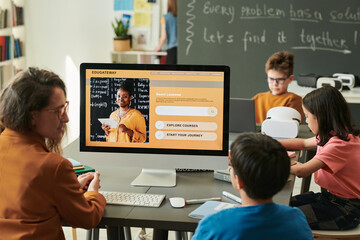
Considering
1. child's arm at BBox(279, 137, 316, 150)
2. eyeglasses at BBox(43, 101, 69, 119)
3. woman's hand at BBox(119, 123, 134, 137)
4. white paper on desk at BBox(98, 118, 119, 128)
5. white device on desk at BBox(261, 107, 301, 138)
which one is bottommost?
child's arm at BBox(279, 137, 316, 150)

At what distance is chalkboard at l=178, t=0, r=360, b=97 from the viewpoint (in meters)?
4.71

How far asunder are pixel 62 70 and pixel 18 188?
4.52 metres

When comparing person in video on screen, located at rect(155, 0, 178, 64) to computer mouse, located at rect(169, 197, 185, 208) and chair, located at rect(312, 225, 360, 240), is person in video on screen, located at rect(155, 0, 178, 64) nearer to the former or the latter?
chair, located at rect(312, 225, 360, 240)

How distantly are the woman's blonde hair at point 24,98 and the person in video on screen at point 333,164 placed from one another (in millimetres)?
1124

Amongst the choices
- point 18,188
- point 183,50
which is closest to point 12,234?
point 18,188

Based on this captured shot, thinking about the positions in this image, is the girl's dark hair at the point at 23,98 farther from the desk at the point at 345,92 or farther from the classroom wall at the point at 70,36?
the classroom wall at the point at 70,36

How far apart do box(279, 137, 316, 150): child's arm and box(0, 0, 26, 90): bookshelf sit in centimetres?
324

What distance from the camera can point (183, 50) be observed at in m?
4.99

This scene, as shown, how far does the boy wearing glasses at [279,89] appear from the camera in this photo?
3511 mm

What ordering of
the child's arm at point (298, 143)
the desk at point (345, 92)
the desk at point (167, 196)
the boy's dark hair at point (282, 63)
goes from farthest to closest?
the desk at point (345, 92)
the boy's dark hair at point (282, 63)
the child's arm at point (298, 143)
the desk at point (167, 196)

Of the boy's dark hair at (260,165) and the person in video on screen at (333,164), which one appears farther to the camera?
the person in video on screen at (333,164)

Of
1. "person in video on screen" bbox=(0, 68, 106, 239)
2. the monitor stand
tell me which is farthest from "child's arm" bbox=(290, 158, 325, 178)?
"person in video on screen" bbox=(0, 68, 106, 239)

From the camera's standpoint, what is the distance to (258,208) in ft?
4.85

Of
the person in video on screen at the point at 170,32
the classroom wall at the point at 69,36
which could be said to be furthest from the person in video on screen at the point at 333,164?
the person in video on screen at the point at 170,32
